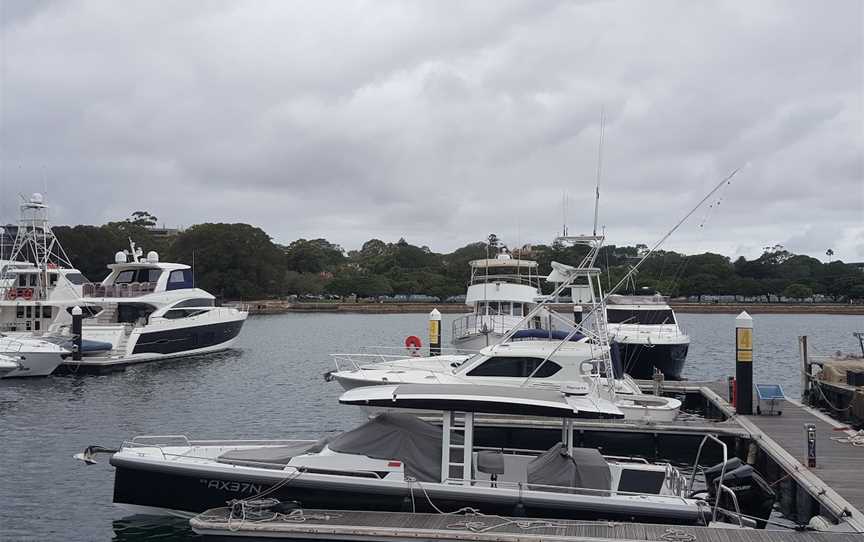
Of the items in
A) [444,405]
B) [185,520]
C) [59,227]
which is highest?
[59,227]

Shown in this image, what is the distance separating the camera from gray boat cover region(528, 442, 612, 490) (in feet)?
39.0

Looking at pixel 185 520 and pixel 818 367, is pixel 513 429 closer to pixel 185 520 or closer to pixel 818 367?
pixel 185 520

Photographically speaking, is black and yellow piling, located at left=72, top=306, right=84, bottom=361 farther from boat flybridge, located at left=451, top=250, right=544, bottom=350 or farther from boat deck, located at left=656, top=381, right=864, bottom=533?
boat deck, located at left=656, top=381, right=864, bottom=533

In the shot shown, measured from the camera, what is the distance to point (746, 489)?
13219 mm

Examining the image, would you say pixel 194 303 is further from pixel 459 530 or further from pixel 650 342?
pixel 459 530

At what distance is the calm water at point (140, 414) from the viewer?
14.3 m

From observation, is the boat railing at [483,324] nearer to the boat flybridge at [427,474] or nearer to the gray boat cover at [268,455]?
the gray boat cover at [268,455]

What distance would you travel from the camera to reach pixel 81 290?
41.0 m

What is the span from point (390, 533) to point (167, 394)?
2153 centimetres

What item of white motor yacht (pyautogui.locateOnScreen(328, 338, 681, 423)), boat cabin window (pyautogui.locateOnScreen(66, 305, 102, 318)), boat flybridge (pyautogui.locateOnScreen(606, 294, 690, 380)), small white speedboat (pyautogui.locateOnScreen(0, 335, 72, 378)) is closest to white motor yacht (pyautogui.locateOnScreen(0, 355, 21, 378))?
small white speedboat (pyautogui.locateOnScreen(0, 335, 72, 378))

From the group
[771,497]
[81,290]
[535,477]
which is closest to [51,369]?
[81,290]

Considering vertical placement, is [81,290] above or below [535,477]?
above

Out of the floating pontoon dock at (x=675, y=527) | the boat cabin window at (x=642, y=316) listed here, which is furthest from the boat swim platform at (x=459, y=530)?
the boat cabin window at (x=642, y=316)

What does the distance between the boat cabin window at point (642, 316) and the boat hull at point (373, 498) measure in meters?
23.2
